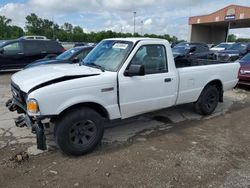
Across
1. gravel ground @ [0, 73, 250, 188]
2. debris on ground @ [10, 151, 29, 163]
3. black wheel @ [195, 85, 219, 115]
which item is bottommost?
gravel ground @ [0, 73, 250, 188]

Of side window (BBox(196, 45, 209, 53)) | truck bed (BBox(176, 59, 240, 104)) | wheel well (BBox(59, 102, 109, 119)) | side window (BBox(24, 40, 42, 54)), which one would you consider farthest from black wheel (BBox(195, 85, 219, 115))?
side window (BBox(196, 45, 209, 53))

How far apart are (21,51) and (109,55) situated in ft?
30.8

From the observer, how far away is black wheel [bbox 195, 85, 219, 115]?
5973 millimetres

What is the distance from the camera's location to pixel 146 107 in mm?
4703

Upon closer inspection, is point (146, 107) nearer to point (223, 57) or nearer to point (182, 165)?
point (182, 165)

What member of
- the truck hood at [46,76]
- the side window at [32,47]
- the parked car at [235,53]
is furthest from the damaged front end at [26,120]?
the parked car at [235,53]

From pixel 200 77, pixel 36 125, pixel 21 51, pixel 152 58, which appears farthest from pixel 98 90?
pixel 21 51

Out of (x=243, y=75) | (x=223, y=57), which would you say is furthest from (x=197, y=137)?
(x=223, y=57)

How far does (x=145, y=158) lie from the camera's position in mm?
4012

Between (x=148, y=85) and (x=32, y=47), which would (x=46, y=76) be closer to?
(x=148, y=85)

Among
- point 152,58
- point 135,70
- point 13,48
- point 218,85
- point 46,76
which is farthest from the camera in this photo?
point 13,48

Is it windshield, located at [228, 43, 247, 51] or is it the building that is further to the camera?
the building

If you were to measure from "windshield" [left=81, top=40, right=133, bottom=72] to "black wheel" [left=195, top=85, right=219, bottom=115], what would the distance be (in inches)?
96.4

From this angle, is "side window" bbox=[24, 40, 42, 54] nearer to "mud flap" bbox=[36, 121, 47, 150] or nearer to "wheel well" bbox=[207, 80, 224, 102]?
"wheel well" bbox=[207, 80, 224, 102]
